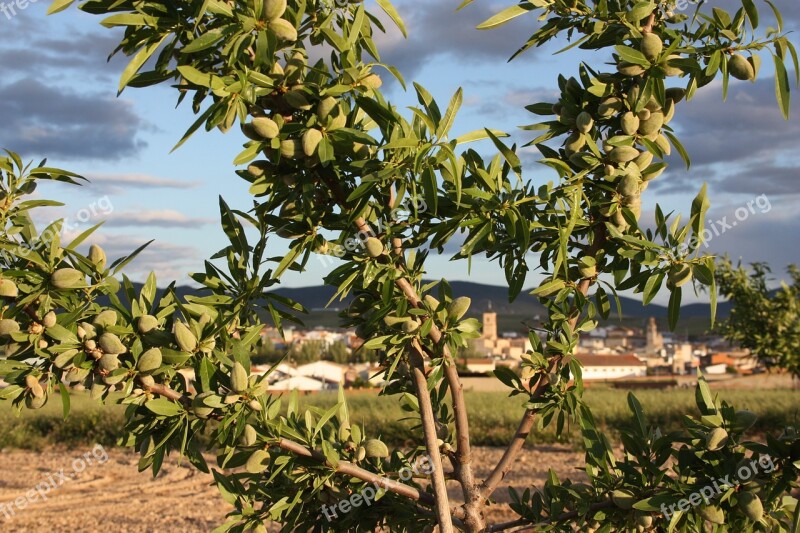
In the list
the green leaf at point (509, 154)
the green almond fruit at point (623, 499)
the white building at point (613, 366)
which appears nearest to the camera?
the green leaf at point (509, 154)

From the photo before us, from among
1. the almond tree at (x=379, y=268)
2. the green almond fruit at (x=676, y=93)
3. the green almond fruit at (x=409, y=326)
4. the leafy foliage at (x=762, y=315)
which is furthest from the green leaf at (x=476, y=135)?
the leafy foliage at (x=762, y=315)

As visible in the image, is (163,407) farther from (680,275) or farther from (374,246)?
(680,275)

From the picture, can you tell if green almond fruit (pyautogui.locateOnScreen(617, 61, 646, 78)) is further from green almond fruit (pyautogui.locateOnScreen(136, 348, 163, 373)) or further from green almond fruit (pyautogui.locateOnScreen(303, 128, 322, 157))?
green almond fruit (pyautogui.locateOnScreen(136, 348, 163, 373))

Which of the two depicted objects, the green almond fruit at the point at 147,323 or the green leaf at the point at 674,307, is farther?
the green leaf at the point at 674,307

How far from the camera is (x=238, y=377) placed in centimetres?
142

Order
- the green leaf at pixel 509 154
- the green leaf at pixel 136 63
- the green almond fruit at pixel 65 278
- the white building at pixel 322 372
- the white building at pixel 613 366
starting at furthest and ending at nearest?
1. the white building at pixel 613 366
2. the white building at pixel 322 372
3. the green almond fruit at pixel 65 278
4. the green leaf at pixel 509 154
5. the green leaf at pixel 136 63

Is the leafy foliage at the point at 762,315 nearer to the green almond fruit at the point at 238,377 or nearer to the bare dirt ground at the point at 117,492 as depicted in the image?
the bare dirt ground at the point at 117,492

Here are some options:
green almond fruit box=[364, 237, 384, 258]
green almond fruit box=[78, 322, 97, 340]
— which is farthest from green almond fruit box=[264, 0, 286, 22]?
green almond fruit box=[78, 322, 97, 340]

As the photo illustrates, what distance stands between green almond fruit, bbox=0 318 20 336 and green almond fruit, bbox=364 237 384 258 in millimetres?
682

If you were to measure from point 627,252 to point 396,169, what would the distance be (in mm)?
554

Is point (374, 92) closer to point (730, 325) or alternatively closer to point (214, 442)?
point (214, 442)

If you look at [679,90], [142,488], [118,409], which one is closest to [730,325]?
[142,488]

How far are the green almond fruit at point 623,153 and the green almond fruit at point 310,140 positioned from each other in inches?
25.0

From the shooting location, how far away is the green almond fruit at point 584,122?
1550mm
